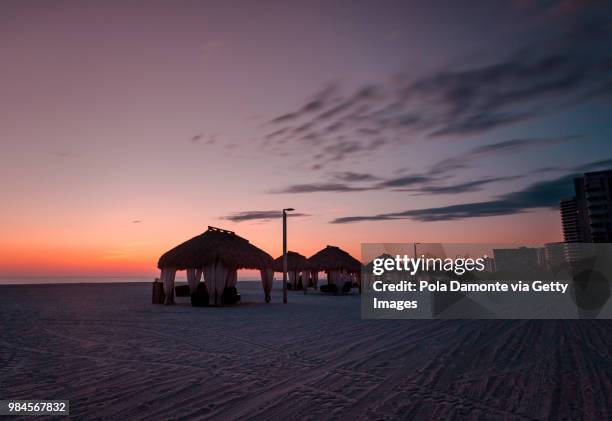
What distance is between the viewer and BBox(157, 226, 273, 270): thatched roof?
19.8 meters

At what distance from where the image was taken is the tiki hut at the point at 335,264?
31406 mm

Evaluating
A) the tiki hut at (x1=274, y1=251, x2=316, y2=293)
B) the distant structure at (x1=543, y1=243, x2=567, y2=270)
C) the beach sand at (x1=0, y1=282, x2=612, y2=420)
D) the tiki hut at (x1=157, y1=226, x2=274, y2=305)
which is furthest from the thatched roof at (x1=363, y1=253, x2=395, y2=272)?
the distant structure at (x1=543, y1=243, x2=567, y2=270)

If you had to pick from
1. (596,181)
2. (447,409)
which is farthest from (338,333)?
(596,181)

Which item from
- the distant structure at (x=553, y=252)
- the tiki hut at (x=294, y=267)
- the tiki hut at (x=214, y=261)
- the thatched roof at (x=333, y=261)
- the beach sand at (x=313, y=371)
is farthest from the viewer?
the distant structure at (x=553, y=252)

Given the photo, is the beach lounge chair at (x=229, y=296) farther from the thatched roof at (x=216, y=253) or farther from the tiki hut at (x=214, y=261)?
the thatched roof at (x=216, y=253)

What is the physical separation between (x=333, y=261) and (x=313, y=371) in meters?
25.2

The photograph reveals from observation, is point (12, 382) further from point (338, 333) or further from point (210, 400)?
point (338, 333)

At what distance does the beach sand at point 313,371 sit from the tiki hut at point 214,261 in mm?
7528

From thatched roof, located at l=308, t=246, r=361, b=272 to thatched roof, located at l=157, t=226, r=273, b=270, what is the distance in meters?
9.25

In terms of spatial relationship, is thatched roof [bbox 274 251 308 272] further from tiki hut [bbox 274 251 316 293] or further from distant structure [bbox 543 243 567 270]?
distant structure [bbox 543 243 567 270]

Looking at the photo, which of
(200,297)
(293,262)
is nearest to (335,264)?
(293,262)

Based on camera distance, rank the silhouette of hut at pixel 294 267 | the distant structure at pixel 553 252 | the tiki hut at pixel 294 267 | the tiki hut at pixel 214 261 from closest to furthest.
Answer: the tiki hut at pixel 214 261 < the silhouette of hut at pixel 294 267 < the tiki hut at pixel 294 267 < the distant structure at pixel 553 252

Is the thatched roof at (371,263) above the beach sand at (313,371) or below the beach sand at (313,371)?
above


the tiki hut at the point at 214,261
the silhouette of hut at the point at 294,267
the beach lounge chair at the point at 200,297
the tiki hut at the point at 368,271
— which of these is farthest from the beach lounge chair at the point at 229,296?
the tiki hut at the point at 368,271
